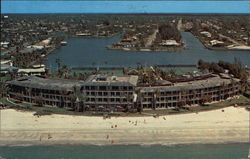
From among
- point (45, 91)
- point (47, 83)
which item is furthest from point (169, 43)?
point (45, 91)

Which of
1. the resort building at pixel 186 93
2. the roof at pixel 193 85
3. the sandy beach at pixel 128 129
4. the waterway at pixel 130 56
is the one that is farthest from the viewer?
the waterway at pixel 130 56

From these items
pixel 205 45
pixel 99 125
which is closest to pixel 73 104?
pixel 99 125

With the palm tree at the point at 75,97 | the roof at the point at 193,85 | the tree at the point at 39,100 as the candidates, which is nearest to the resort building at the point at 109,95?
the palm tree at the point at 75,97

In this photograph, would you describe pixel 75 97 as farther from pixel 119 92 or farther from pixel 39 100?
pixel 39 100

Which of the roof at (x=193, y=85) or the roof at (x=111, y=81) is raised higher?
the roof at (x=111, y=81)

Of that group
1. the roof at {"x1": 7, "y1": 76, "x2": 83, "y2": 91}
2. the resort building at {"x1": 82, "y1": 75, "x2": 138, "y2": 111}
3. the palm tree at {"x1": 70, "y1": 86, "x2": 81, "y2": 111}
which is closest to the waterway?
the roof at {"x1": 7, "y1": 76, "x2": 83, "y2": 91}

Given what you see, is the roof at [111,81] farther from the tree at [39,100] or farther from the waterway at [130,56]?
the waterway at [130,56]

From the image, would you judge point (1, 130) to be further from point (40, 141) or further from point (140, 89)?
point (140, 89)

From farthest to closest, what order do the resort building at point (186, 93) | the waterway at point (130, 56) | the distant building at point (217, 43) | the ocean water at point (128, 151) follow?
1. the distant building at point (217, 43)
2. the waterway at point (130, 56)
3. the resort building at point (186, 93)
4. the ocean water at point (128, 151)
